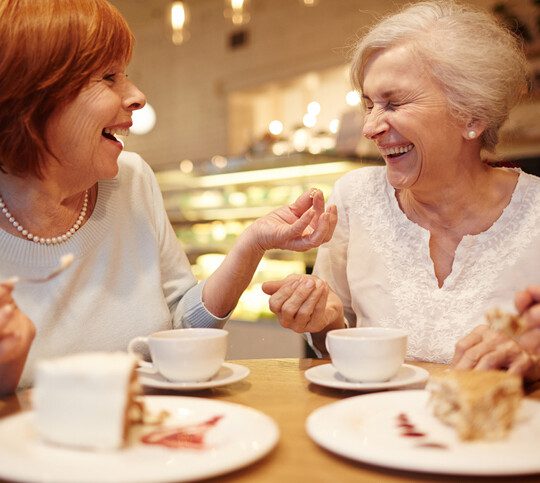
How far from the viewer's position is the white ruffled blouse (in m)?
1.80

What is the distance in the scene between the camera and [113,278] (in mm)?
1730

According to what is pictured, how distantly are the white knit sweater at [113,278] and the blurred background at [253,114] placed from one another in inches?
34.2

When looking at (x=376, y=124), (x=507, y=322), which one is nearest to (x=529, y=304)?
(x=507, y=322)

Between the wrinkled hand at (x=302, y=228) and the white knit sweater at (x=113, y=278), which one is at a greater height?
the wrinkled hand at (x=302, y=228)

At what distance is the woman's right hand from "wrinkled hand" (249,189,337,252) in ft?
2.22

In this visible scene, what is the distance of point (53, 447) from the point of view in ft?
2.78

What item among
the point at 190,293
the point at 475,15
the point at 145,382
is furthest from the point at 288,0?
the point at 145,382

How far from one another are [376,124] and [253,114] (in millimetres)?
6687

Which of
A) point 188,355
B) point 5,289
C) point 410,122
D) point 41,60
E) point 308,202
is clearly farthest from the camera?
point 410,122

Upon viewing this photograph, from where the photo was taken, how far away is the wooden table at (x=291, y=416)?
0.79m

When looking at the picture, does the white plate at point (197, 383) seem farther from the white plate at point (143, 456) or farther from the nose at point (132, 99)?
the nose at point (132, 99)

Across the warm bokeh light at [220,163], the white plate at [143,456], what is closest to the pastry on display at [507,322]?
the white plate at [143,456]

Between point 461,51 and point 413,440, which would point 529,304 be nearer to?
Result: point 413,440

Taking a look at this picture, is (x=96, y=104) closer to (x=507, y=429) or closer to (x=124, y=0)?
(x=507, y=429)
